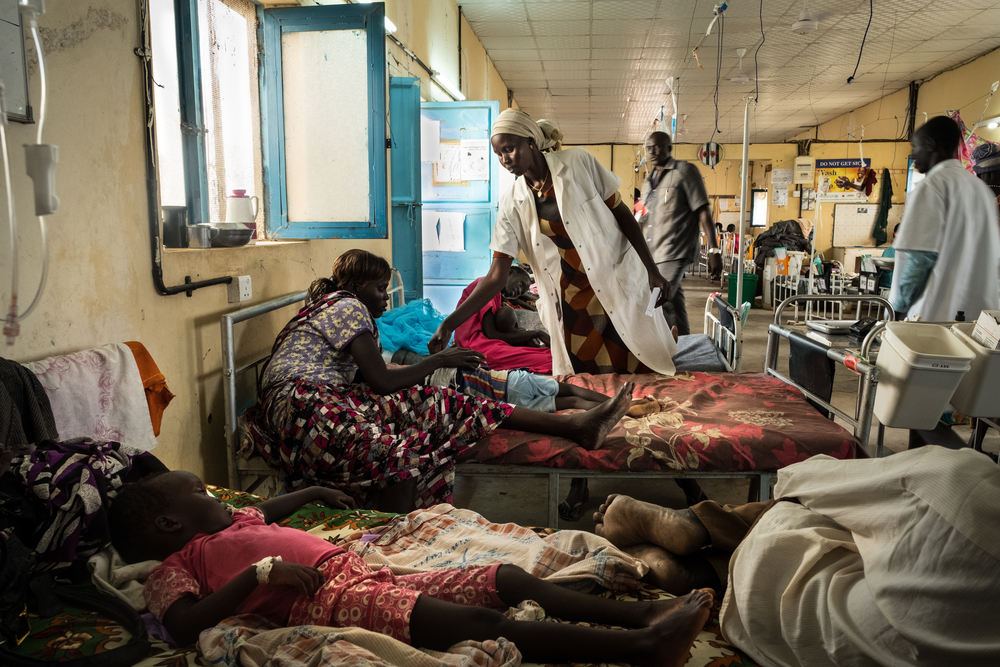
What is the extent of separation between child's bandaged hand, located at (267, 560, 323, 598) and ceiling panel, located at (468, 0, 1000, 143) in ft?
20.9

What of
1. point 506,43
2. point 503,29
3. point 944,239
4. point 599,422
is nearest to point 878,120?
point 506,43

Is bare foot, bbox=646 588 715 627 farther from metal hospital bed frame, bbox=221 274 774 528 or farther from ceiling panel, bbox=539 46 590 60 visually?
ceiling panel, bbox=539 46 590 60

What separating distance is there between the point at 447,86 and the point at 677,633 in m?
6.39

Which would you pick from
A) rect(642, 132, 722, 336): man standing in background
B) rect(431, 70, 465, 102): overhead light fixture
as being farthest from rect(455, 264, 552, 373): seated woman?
rect(431, 70, 465, 102): overhead light fixture

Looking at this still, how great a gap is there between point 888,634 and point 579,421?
152cm

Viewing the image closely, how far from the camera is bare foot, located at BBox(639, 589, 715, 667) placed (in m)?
1.31

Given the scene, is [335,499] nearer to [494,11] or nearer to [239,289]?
[239,289]

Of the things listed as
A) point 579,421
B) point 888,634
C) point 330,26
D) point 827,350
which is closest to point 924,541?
point 888,634

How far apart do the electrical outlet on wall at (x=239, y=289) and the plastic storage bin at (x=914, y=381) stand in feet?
8.44

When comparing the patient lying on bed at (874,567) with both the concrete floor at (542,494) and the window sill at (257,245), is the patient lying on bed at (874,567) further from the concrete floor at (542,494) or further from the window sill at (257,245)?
the window sill at (257,245)

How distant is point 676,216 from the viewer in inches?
189

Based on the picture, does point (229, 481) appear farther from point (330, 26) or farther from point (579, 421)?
point (330, 26)

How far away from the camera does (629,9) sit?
7.07m

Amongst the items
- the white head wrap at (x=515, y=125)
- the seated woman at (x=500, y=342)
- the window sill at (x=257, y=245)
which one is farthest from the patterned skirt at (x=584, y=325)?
the window sill at (x=257, y=245)
